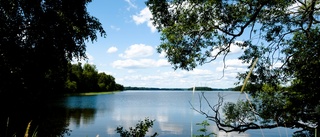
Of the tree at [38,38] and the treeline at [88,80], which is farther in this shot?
the treeline at [88,80]

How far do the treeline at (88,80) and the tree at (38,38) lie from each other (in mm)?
79013

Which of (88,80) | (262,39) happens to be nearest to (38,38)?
(262,39)

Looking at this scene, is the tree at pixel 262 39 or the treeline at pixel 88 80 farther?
the treeline at pixel 88 80

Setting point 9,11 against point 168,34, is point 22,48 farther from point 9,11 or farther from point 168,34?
point 168,34

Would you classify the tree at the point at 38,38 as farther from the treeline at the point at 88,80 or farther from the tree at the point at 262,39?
the treeline at the point at 88,80

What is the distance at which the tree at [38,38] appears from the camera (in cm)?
996

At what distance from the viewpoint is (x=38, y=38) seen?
35.6 ft

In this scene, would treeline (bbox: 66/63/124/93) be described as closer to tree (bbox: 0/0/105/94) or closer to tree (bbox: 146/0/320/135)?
tree (bbox: 0/0/105/94)

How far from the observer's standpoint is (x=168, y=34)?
840 centimetres

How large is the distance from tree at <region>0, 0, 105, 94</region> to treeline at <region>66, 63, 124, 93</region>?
79013 mm

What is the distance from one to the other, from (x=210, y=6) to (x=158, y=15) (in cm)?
195

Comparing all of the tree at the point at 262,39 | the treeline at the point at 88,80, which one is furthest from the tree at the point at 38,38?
the treeline at the point at 88,80

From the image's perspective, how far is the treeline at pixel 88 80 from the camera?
309 ft

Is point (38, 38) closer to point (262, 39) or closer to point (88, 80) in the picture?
point (262, 39)
